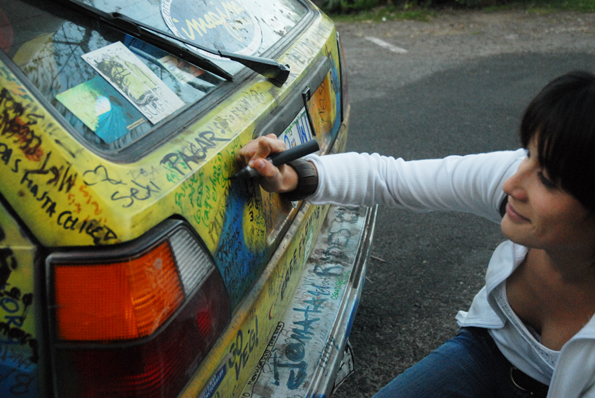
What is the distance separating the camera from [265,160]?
4.59 feet

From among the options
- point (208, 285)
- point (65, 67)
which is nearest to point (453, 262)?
point (208, 285)

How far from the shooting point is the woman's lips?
4.35 ft

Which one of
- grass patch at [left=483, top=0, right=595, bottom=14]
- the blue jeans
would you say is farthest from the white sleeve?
grass patch at [left=483, top=0, right=595, bottom=14]

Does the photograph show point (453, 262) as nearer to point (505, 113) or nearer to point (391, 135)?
point (391, 135)

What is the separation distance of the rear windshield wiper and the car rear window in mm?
16

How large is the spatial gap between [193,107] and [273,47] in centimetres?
65

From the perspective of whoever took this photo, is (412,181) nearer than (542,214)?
No

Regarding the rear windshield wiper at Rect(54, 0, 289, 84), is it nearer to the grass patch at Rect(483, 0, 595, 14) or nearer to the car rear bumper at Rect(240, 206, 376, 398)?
the car rear bumper at Rect(240, 206, 376, 398)

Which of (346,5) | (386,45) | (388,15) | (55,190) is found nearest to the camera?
(55,190)

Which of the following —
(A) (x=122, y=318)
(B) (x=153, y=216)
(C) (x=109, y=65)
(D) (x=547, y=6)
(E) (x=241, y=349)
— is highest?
(C) (x=109, y=65)

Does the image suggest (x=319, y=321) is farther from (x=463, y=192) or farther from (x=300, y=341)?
(x=463, y=192)

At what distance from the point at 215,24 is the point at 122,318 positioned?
1201mm

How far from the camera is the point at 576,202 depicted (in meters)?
1.23

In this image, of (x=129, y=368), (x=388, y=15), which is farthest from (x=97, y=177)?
(x=388, y=15)
